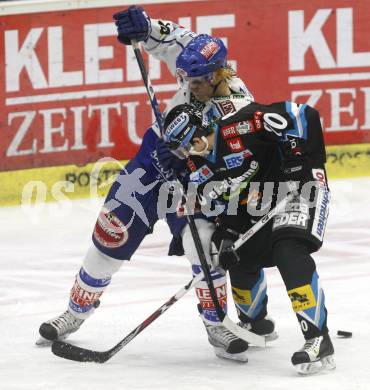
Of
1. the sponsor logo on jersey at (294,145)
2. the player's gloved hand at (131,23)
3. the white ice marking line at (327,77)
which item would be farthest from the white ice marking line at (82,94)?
the sponsor logo on jersey at (294,145)

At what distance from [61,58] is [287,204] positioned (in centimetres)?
397

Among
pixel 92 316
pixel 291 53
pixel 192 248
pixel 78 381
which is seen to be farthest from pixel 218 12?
pixel 78 381

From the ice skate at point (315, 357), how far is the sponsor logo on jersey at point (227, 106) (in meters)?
0.94

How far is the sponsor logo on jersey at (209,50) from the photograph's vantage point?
5.07m

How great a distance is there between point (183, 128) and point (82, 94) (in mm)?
3807

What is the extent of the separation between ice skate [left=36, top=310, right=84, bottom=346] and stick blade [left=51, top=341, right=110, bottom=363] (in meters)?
0.18

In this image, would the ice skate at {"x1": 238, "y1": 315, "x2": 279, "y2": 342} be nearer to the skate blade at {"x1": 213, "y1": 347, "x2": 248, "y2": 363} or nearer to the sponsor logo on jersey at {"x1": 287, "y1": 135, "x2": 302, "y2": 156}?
the skate blade at {"x1": 213, "y1": 347, "x2": 248, "y2": 363}

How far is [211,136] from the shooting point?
4984mm

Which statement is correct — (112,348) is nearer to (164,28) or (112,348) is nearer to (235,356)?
(235,356)

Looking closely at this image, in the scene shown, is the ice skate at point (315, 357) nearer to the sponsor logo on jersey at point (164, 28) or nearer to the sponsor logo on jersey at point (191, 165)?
the sponsor logo on jersey at point (191, 165)

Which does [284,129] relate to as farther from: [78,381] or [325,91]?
[325,91]

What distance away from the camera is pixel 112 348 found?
5199 millimetres

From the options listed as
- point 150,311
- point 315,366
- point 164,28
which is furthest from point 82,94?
point 315,366

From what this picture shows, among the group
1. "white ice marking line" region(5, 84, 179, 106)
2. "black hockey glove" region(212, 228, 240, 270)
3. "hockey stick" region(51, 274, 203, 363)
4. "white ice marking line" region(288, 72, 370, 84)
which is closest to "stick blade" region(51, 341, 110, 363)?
"hockey stick" region(51, 274, 203, 363)
